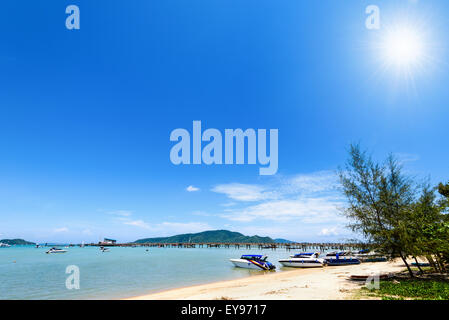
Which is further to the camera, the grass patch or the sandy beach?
the sandy beach

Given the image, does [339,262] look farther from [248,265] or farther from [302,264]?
[248,265]

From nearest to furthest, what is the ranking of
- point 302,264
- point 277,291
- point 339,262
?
point 277,291, point 302,264, point 339,262

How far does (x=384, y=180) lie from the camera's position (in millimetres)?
16938

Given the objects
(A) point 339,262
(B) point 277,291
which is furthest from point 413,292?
(A) point 339,262

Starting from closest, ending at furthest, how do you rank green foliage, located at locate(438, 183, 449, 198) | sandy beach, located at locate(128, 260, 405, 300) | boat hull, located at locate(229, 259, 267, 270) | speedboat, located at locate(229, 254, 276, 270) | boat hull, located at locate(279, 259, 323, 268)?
sandy beach, located at locate(128, 260, 405, 300)
green foliage, located at locate(438, 183, 449, 198)
speedboat, located at locate(229, 254, 276, 270)
boat hull, located at locate(229, 259, 267, 270)
boat hull, located at locate(279, 259, 323, 268)

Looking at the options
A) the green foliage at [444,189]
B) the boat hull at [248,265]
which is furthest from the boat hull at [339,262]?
the green foliage at [444,189]

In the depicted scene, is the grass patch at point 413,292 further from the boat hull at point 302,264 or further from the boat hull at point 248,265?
the boat hull at point 302,264

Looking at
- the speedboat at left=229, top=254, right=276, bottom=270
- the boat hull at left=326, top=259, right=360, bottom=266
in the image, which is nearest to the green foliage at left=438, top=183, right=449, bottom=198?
the boat hull at left=326, top=259, right=360, bottom=266

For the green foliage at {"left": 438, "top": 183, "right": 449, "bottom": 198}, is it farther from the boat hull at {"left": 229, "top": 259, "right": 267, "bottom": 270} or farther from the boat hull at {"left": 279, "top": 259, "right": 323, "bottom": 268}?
the boat hull at {"left": 229, "top": 259, "right": 267, "bottom": 270}
